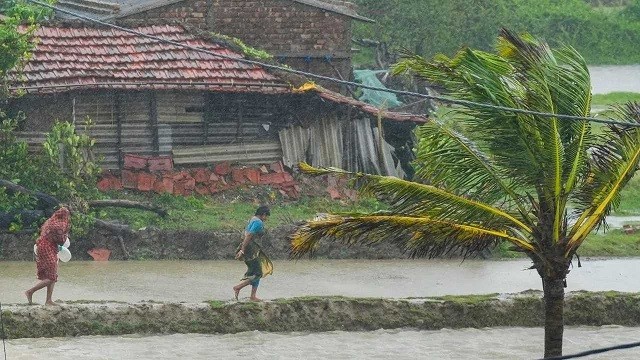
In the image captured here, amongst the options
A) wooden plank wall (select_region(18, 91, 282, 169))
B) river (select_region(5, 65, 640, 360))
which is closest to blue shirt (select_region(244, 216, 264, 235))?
river (select_region(5, 65, 640, 360))

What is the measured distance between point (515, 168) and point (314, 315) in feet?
10.5

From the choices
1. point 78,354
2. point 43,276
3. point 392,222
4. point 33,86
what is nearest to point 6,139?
point 33,86

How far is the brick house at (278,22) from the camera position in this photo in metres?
25.5

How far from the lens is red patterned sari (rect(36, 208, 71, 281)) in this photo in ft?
49.9

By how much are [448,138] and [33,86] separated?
9798mm

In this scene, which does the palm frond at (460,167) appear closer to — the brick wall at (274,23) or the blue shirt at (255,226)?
the blue shirt at (255,226)

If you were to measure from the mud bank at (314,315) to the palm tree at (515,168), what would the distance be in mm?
1897

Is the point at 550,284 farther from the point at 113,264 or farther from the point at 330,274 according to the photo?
the point at 113,264

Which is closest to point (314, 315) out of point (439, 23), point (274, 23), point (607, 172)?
point (607, 172)

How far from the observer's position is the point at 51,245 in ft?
50.1

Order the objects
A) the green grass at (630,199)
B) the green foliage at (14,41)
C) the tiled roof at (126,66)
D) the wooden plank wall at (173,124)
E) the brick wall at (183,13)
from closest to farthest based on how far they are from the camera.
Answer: the green foliage at (14,41) → the tiled roof at (126,66) → the wooden plank wall at (173,124) → the brick wall at (183,13) → the green grass at (630,199)

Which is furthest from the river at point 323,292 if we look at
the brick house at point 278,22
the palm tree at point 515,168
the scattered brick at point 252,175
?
the brick house at point 278,22

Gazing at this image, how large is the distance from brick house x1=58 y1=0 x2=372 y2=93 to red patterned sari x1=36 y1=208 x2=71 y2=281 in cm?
1059

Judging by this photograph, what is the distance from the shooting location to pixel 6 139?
67.5ft
